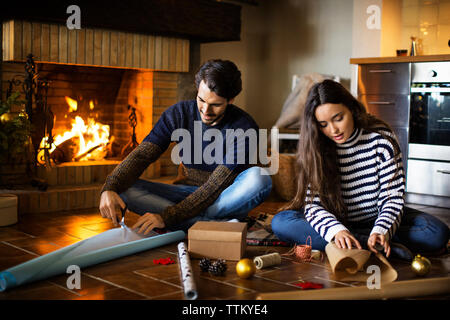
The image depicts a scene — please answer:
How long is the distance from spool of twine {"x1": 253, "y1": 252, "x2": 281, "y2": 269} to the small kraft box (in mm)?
110

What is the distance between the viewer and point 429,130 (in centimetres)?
364

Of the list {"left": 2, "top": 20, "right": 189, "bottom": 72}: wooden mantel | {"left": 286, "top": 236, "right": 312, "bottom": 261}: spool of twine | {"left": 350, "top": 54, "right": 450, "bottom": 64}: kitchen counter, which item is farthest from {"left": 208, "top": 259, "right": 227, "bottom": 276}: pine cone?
{"left": 350, "top": 54, "right": 450, "bottom": 64}: kitchen counter

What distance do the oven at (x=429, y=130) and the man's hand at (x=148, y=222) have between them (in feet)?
6.96

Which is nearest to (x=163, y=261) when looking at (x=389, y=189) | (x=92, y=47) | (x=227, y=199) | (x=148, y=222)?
(x=148, y=222)

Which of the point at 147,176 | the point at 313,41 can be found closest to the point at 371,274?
the point at 147,176

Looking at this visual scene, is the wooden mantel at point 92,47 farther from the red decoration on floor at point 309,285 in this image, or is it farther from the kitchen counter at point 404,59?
the red decoration on floor at point 309,285

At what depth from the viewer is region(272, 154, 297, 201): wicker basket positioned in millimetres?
3730

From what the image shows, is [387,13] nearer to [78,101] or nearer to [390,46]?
[390,46]

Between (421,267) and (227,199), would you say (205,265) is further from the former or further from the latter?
(421,267)

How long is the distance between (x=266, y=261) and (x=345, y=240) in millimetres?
293

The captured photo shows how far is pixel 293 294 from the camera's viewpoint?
5.20ft

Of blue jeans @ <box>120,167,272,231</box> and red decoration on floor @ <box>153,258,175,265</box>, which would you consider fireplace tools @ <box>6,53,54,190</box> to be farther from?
red decoration on floor @ <box>153,258,175,265</box>
